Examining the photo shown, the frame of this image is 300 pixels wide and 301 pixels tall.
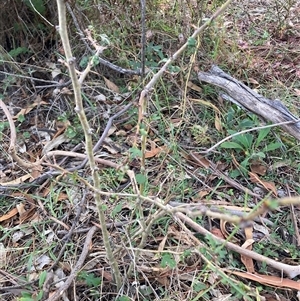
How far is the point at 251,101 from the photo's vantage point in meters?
1.93

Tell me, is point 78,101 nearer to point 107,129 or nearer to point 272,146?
point 107,129

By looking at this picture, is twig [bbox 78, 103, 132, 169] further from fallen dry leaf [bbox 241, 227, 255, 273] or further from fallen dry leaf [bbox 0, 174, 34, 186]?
fallen dry leaf [bbox 241, 227, 255, 273]

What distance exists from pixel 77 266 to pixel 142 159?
0.44 metres

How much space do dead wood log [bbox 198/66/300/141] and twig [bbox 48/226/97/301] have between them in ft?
2.82

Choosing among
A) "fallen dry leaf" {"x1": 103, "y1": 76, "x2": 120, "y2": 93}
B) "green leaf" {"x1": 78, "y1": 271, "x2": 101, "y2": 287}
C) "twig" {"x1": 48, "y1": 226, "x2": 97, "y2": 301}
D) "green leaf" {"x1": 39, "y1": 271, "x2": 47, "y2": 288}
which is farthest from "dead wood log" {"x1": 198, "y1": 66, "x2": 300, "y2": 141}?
"green leaf" {"x1": 39, "y1": 271, "x2": 47, "y2": 288}

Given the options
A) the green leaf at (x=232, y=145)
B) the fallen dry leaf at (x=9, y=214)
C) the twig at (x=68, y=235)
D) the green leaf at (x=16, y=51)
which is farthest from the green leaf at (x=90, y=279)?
the green leaf at (x=16, y=51)

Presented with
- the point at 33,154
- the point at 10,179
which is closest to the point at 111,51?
the point at 33,154

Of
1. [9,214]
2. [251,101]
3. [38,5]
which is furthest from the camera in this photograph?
[38,5]

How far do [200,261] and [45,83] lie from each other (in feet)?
3.92

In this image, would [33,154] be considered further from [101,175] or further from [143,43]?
[143,43]

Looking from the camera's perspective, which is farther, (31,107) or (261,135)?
(31,107)

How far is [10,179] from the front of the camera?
70.6 inches

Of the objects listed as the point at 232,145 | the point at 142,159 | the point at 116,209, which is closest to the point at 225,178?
the point at 232,145

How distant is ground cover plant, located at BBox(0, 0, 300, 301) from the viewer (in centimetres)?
139
